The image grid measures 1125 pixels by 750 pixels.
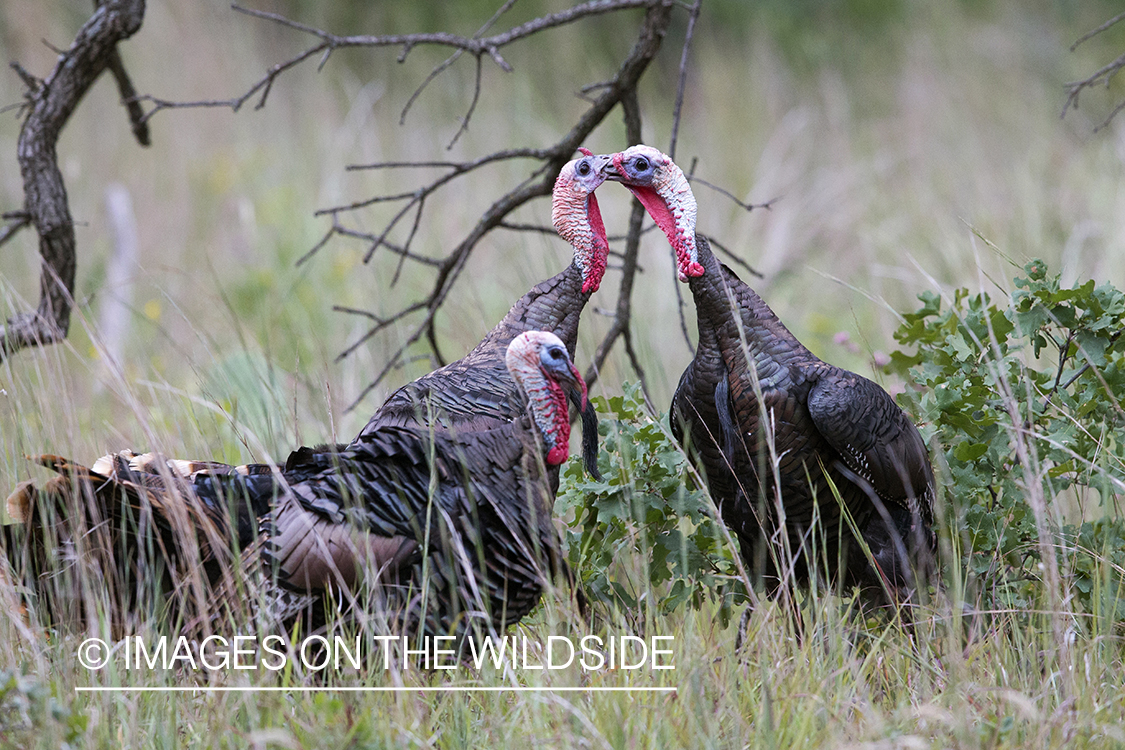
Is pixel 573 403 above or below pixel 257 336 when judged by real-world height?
below

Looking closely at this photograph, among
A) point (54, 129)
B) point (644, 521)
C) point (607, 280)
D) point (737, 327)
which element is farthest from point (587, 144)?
point (644, 521)

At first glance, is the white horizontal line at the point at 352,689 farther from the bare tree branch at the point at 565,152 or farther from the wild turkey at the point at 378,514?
the bare tree branch at the point at 565,152

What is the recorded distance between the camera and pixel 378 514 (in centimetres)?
270

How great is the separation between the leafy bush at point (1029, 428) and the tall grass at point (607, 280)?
102mm

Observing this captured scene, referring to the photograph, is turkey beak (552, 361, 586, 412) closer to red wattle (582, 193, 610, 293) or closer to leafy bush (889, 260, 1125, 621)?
red wattle (582, 193, 610, 293)

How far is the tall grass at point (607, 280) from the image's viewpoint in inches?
91.4

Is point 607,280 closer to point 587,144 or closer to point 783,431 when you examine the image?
point 587,144

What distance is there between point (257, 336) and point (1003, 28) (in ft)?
20.3

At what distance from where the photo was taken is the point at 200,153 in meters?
8.15

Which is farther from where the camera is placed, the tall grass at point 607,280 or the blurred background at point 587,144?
the blurred background at point 587,144

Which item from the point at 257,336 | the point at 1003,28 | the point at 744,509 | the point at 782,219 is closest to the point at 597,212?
the point at 744,509

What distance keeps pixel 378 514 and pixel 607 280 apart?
3.57 metres

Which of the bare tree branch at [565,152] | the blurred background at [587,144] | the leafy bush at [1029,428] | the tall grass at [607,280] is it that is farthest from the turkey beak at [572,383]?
the blurred background at [587,144]

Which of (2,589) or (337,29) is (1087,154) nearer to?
(337,29)
